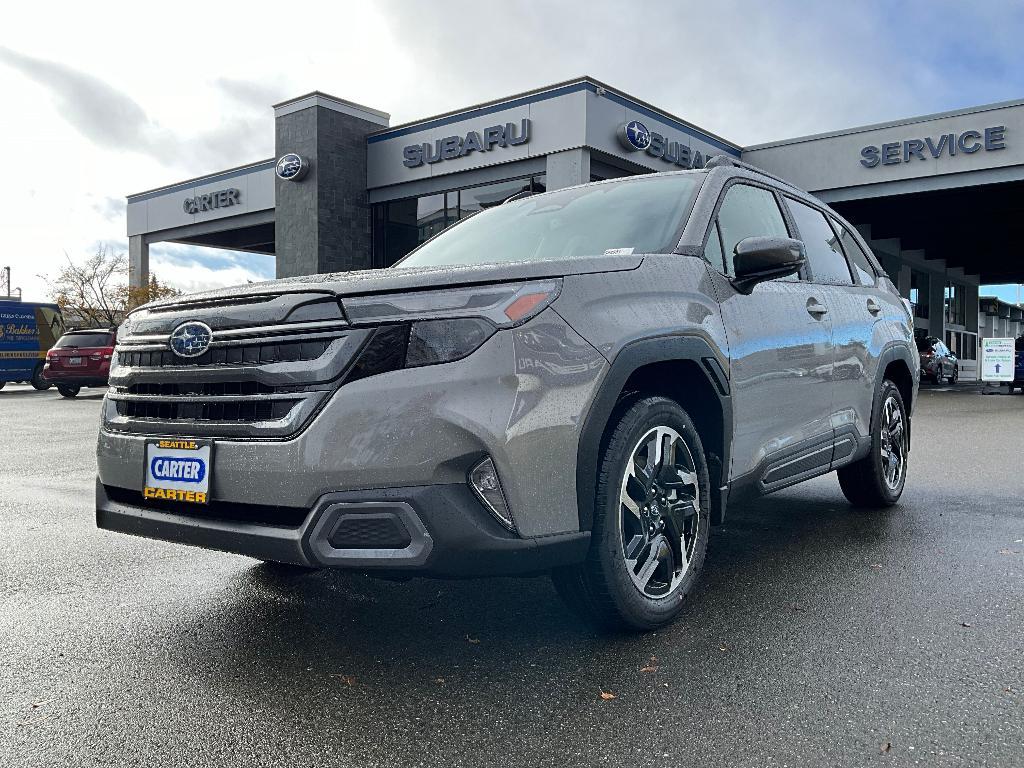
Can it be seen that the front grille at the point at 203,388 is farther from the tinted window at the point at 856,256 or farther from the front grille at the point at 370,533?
the tinted window at the point at 856,256

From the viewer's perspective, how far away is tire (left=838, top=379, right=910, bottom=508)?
521 cm

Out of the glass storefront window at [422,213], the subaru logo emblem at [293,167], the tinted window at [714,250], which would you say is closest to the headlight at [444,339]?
the tinted window at [714,250]

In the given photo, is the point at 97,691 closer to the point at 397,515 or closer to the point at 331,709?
the point at 331,709

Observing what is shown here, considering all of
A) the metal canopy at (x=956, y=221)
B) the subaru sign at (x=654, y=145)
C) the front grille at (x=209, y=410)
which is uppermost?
the subaru sign at (x=654, y=145)

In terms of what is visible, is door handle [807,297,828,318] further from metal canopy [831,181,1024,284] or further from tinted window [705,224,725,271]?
metal canopy [831,181,1024,284]

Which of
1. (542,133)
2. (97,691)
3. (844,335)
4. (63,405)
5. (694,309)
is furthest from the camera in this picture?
(542,133)

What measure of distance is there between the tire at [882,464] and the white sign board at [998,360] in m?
17.9

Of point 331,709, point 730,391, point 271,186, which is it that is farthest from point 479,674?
point 271,186

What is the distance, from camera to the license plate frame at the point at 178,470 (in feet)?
8.80

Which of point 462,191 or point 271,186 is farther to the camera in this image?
point 271,186

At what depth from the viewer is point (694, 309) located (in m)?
3.28

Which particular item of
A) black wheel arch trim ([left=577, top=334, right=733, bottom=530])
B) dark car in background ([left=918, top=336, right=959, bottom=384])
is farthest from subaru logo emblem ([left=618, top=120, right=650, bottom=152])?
black wheel arch trim ([left=577, top=334, right=733, bottom=530])

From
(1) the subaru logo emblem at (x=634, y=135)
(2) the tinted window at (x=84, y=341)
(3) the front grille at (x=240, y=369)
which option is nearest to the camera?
(3) the front grille at (x=240, y=369)

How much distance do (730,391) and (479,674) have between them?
154 cm
